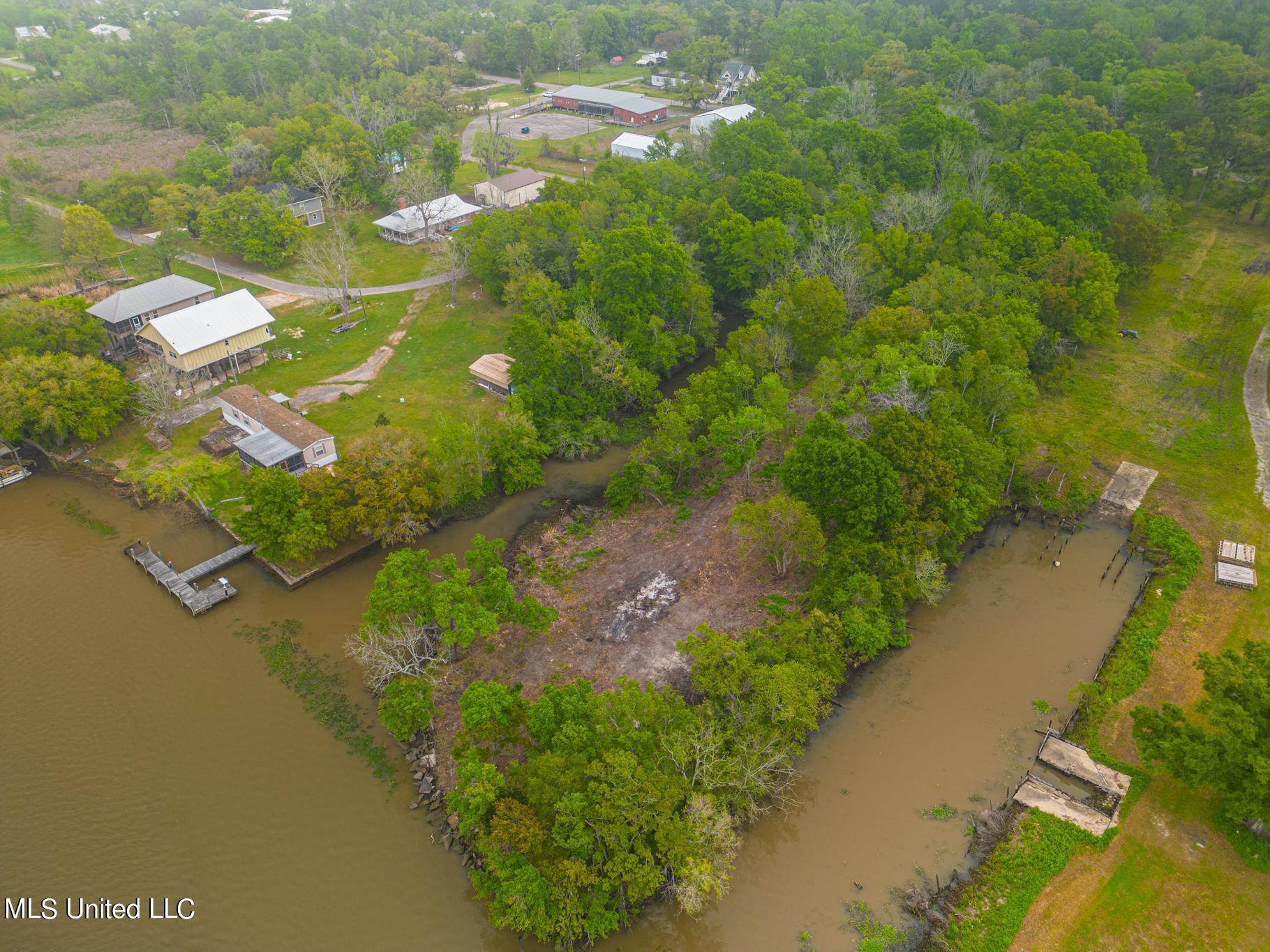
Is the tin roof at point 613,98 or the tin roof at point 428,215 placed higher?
the tin roof at point 613,98

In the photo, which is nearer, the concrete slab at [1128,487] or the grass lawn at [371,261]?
the concrete slab at [1128,487]

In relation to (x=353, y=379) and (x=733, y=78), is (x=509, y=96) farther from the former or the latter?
(x=353, y=379)

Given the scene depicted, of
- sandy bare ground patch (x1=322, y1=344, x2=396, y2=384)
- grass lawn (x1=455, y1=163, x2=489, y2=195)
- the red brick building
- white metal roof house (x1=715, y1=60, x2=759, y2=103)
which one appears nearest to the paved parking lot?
the red brick building

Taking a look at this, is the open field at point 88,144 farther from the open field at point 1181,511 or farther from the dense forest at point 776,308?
the open field at point 1181,511

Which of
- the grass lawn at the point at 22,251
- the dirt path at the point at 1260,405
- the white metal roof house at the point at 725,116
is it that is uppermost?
the white metal roof house at the point at 725,116

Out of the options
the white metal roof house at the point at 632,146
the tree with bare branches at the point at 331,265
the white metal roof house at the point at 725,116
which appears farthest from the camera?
the white metal roof house at the point at 725,116

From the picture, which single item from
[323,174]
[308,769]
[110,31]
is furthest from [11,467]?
[110,31]

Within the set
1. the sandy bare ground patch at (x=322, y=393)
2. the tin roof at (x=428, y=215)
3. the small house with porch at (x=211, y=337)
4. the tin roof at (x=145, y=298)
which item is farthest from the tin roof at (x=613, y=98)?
the sandy bare ground patch at (x=322, y=393)
